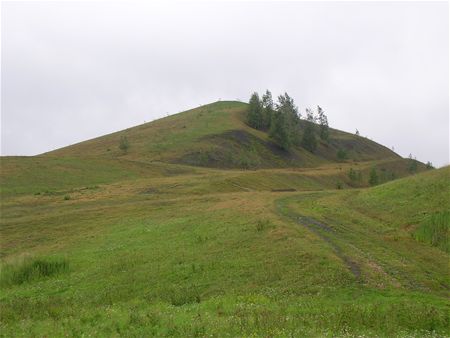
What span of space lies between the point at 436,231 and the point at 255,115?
101 meters

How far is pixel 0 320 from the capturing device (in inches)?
707

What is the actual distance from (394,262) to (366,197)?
1893 cm

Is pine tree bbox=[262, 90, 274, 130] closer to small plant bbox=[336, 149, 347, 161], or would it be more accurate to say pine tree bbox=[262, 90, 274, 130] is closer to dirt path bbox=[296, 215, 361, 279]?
small plant bbox=[336, 149, 347, 161]

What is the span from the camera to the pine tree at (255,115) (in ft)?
420

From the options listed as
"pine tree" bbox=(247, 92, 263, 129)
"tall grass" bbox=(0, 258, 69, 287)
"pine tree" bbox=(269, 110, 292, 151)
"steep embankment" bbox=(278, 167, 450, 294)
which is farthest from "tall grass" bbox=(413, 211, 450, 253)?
"pine tree" bbox=(247, 92, 263, 129)

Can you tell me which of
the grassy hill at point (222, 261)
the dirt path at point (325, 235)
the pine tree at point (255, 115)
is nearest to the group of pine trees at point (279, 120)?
the pine tree at point (255, 115)

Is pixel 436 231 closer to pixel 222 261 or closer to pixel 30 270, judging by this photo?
pixel 222 261

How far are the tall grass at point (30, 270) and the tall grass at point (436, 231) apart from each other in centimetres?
2055

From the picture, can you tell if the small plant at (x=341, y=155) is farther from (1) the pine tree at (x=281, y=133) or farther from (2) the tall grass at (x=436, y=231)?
(2) the tall grass at (x=436, y=231)

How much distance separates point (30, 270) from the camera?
2605cm

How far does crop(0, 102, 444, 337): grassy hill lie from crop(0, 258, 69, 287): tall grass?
0.07m

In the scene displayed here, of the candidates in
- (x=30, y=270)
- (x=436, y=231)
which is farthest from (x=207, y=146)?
(x=30, y=270)

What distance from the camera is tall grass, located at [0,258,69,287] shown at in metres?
25.5

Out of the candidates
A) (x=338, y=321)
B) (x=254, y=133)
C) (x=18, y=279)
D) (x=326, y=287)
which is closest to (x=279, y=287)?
(x=326, y=287)
